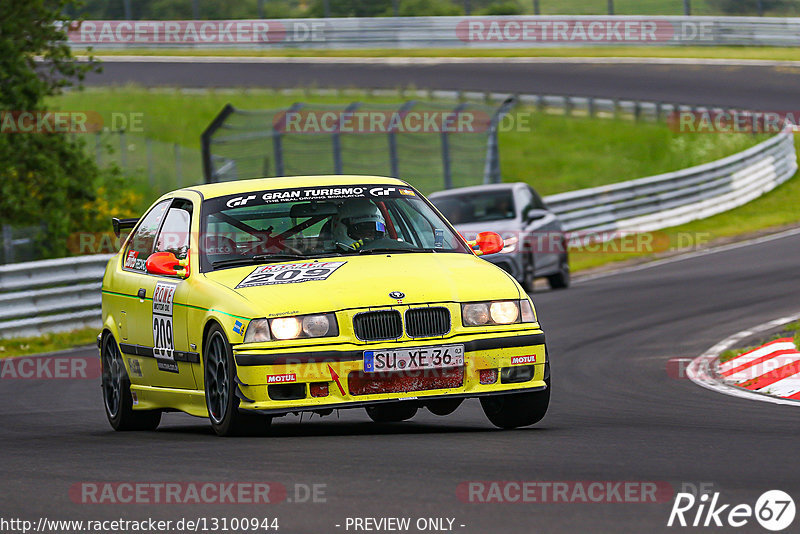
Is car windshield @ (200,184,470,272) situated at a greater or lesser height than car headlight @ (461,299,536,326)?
greater

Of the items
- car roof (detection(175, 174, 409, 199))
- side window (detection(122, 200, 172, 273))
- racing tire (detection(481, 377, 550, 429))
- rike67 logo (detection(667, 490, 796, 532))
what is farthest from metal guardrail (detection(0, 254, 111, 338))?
rike67 logo (detection(667, 490, 796, 532))

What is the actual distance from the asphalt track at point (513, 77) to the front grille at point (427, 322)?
94.8 ft

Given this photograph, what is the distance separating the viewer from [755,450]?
7090 mm

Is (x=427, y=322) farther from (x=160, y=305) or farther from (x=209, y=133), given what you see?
(x=209, y=133)

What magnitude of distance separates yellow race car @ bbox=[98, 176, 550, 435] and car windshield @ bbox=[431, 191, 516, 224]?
33.1ft

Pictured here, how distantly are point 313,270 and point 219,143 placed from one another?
47.1 ft

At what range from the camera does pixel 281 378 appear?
25.7ft

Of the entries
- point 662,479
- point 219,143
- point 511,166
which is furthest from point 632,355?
point 511,166

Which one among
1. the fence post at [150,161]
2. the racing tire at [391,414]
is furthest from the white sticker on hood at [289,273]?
the fence post at [150,161]

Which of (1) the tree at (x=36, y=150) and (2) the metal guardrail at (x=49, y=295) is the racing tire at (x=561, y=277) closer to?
(2) the metal guardrail at (x=49, y=295)

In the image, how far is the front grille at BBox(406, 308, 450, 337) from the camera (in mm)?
7969

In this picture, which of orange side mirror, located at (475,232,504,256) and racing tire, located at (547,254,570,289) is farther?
racing tire, located at (547,254,570,289)

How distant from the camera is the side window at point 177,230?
9.16 meters

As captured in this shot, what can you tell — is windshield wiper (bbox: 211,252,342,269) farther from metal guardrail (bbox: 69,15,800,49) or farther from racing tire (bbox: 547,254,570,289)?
metal guardrail (bbox: 69,15,800,49)
